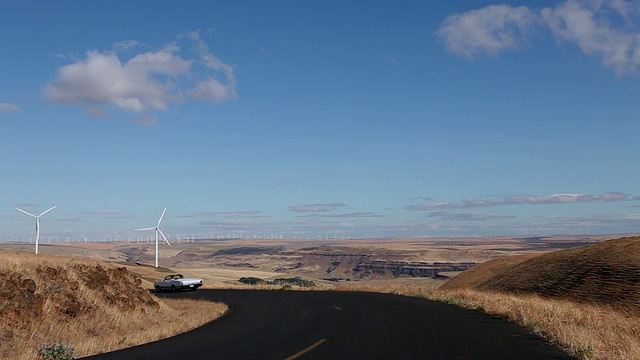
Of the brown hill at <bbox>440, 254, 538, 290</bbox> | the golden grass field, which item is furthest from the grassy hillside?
the brown hill at <bbox>440, 254, 538, 290</bbox>

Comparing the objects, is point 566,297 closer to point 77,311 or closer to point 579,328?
point 579,328

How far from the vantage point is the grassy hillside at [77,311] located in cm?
1600

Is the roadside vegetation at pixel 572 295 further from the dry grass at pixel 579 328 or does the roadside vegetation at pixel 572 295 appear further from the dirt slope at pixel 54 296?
the dirt slope at pixel 54 296

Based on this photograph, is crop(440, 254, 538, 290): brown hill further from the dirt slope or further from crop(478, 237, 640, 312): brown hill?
the dirt slope

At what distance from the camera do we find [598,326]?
16672 millimetres

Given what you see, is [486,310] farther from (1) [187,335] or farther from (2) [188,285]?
(2) [188,285]

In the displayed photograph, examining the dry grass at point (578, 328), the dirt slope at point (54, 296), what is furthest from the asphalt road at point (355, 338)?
the dirt slope at point (54, 296)

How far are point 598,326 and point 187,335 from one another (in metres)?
11.9

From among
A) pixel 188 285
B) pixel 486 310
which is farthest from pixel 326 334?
pixel 188 285

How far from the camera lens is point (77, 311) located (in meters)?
19.8

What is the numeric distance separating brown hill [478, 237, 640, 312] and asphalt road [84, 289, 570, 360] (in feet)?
37.5

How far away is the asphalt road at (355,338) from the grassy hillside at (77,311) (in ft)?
4.94

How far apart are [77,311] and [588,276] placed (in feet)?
93.0

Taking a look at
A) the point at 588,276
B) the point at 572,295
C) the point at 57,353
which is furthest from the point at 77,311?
the point at 588,276
